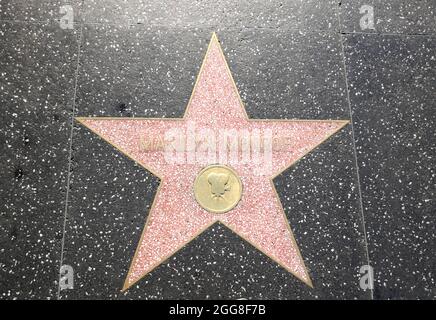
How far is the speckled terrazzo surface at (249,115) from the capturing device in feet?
4.90

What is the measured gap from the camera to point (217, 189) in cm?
154

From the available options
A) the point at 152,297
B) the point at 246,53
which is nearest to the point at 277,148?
the point at 246,53

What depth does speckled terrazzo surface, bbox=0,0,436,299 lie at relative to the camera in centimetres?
149

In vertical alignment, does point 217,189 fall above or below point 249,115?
below

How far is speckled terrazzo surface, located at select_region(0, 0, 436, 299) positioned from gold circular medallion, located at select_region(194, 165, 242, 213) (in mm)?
92

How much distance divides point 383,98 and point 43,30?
1.48m

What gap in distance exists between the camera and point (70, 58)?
63.9 inches

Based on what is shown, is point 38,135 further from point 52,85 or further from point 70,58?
point 70,58

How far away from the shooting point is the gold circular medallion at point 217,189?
5.00ft

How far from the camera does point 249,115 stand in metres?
1.59

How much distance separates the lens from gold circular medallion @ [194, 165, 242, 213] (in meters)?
1.52

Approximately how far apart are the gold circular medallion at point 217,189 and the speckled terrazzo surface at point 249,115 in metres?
0.09

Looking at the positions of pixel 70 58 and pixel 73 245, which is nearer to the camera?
pixel 73 245

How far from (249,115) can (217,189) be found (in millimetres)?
332
